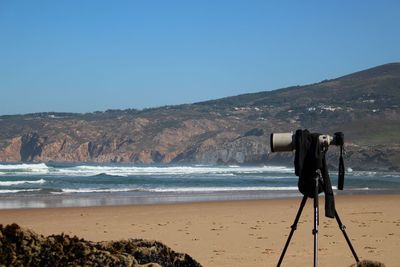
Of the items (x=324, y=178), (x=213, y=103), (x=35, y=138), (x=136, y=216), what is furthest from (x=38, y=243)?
(x=213, y=103)

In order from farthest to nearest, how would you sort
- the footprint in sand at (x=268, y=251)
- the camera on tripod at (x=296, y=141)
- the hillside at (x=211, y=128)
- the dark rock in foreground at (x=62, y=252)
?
the hillside at (x=211, y=128), the footprint in sand at (x=268, y=251), the camera on tripod at (x=296, y=141), the dark rock in foreground at (x=62, y=252)

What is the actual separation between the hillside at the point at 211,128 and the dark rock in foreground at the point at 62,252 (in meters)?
82.3

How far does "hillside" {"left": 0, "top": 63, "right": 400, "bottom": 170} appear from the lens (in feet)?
331

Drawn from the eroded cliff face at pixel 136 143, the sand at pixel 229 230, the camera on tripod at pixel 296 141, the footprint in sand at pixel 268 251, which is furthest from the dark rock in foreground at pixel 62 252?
the eroded cliff face at pixel 136 143

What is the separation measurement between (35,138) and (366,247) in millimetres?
115700

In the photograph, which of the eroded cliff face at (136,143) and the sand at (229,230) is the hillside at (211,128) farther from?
the sand at (229,230)

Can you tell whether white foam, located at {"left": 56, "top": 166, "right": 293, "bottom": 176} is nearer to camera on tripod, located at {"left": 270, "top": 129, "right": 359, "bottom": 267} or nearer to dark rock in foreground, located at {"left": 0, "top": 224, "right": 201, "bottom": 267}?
camera on tripod, located at {"left": 270, "top": 129, "right": 359, "bottom": 267}

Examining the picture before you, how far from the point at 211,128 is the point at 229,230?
111 metres

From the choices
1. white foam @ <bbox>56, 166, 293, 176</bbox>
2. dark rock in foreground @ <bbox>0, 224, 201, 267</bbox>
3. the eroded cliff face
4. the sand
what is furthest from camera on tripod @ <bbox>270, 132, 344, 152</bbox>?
the eroded cliff face

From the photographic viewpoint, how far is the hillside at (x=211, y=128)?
101 metres

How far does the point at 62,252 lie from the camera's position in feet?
9.11

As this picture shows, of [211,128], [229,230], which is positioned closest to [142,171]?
[229,230]

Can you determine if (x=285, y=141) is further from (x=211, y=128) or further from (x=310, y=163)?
(x=211, y=128)

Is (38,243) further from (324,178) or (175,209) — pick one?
(175,209)
